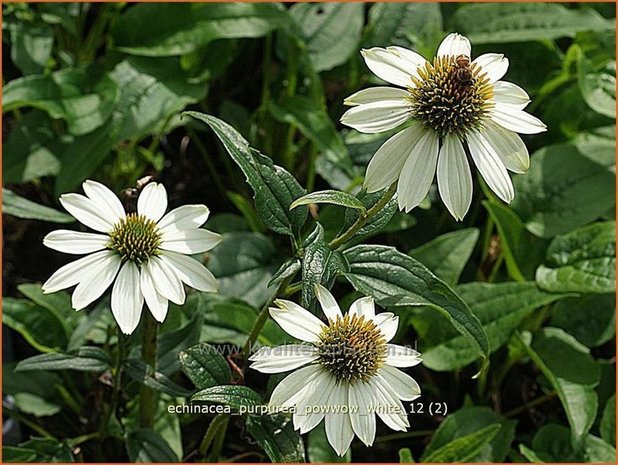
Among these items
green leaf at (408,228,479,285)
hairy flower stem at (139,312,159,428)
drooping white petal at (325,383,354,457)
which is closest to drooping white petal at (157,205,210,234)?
hairy flower stem at (139,312,159,428)

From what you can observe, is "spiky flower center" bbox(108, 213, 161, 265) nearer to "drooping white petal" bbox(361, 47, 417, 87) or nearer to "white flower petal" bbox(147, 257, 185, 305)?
"white flower petal" bbox(147, 257, 185, 305)

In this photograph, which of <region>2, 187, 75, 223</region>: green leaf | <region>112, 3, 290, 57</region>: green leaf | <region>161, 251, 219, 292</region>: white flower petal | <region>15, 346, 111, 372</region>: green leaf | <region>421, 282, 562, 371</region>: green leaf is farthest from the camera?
<region>112, 3, 290, 57</region>: green leaf

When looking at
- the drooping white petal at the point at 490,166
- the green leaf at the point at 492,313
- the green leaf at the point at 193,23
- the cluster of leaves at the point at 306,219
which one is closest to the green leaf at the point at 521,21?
the cluster of leaves at the point at 306,219

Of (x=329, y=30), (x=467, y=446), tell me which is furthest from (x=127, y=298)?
(x=329, y=30)

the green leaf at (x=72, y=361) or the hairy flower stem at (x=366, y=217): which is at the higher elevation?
the hairy flower stem at (x=366, y=217)

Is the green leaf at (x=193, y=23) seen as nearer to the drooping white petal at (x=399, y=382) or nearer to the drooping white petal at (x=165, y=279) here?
the drooping white petal at (x=165, y=279)

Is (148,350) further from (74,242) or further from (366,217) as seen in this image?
(366,217)

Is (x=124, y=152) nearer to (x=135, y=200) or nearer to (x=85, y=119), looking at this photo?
(x=85, y=119)
